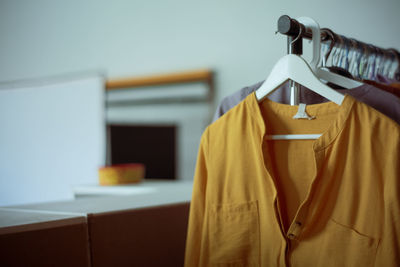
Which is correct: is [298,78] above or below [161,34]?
below

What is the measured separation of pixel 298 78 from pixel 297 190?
24 centimetres

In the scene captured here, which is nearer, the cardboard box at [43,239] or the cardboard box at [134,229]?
the cardboard box at [43,239]

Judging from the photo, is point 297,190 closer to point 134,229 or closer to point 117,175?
point 134,229

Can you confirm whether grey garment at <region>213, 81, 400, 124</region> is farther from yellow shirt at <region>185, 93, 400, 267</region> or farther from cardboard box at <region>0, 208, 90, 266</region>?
cardboard box at <region>0, 208, 90, 266</region>

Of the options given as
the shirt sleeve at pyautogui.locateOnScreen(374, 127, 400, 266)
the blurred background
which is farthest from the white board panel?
the shirt sleeve at pyautogui.locateOnScreen(374, 127, 400, 266)

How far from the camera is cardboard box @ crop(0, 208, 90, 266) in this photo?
23.8 inches

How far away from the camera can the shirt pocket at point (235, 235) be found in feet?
2.31

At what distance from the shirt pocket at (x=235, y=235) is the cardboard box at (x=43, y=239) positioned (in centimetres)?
28

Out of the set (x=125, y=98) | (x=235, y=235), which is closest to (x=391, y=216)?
(x=235, y=235)

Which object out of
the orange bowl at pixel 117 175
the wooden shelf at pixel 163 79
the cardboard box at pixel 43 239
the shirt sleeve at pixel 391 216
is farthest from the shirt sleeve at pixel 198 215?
the wooden shelf at pixel 163 79

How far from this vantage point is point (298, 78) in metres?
0.69

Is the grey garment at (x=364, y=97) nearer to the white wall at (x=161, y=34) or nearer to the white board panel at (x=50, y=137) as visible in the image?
the white wall at (x=161, y=34)

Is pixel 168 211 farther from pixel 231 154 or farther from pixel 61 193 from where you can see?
pixel 61 193

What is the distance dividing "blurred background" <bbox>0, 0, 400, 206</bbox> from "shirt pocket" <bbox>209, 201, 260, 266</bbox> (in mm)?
1196
